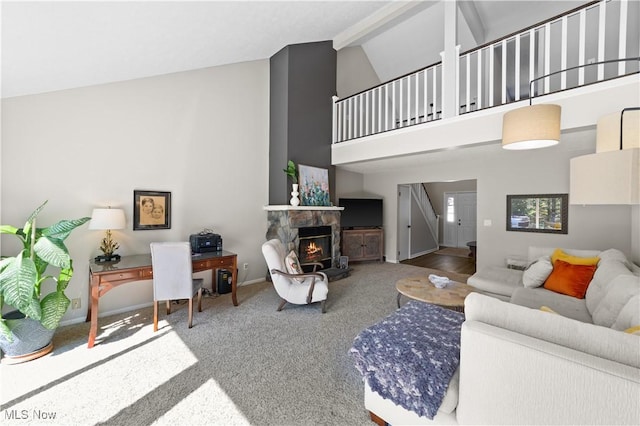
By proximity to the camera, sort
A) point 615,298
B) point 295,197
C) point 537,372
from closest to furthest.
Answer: point 537,372, point 615,298, point 295,197

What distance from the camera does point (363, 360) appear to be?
1632 millimetres

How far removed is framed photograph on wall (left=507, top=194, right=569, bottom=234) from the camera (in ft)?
14.7

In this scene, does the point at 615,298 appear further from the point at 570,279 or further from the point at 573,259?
the point at 573,259

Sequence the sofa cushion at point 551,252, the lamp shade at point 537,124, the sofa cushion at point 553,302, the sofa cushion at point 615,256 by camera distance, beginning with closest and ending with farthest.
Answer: the lamp shade at point 537,124 → the sofa cushion at point 553,302 → the sofa cushion at point 615,256 → the sofa cushion at point 551,252

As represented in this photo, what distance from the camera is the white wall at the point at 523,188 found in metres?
4.08

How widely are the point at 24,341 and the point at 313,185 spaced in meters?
4.05

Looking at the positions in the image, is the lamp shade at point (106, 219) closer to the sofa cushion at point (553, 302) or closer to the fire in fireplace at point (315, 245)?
the fire in fireplace at point (315, 245)

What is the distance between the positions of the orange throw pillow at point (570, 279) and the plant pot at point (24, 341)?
494 centimetres

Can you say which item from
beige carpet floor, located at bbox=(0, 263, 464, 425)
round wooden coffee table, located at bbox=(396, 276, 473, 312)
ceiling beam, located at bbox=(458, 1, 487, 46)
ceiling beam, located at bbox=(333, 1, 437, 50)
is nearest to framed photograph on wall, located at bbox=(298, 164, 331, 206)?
beige carpet floor, located at bbox=(0, 263, 464, 425)

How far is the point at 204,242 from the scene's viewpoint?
372cm

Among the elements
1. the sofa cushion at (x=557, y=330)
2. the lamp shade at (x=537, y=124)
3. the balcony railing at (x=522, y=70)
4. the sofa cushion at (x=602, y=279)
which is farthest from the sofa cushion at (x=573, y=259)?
the sofa cushion at (x=557, y=330)

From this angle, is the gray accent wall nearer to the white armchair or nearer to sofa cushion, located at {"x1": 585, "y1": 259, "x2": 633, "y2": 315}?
the white armchair

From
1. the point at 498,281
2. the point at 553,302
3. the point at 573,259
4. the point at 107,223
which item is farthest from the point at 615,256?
the point at 107,223

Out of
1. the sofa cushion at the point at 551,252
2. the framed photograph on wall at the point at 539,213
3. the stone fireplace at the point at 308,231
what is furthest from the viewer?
the stone fireplace at the point at 308,231
